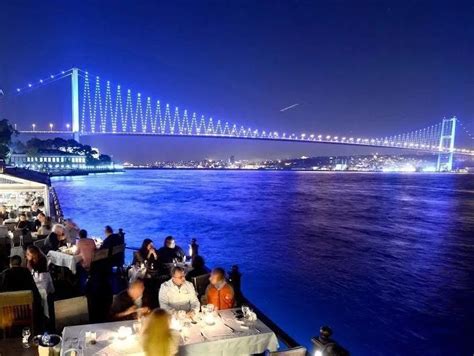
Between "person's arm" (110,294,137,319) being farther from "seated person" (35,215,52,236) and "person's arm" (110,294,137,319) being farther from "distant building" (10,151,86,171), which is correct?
"distant building" (10,151,86,171)

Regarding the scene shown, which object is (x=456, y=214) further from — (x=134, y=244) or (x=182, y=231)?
(x=134, y=244)

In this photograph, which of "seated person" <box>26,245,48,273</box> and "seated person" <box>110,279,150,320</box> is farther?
"seated person" <box>26,245,48,273</box>

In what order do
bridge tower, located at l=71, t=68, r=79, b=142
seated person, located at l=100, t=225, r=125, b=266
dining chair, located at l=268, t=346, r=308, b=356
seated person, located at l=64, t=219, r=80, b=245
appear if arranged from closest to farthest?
dining chair, located at l=268, t=346, r=308, b=356, seated person, located at l=100, t=225, r=125, b=266, seated person, located at l=64, t=219, r=80, b=245, bridge tower, located at l=71, t=68, r=79, b=142

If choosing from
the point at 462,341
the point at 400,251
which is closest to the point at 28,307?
the point at 462,341

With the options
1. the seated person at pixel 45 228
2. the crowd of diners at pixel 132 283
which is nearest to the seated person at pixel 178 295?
the crowd of diners at pixel 132 283

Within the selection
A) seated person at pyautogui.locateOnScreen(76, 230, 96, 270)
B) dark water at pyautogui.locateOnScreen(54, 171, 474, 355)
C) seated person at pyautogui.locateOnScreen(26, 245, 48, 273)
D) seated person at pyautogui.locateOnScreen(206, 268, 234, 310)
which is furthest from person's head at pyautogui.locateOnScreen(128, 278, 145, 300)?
dark water at pyautogui.locateOnScreen(54, 171, 474, 355)
